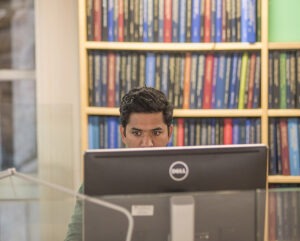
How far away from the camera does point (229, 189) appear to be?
1.10 meters

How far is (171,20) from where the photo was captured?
2211 millimetres

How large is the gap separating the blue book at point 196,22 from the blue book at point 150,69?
0.71ft

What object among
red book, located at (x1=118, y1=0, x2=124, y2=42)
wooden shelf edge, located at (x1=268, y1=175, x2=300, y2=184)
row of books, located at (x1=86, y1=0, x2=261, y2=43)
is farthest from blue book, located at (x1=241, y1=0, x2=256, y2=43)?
wooden shelf edge, located at (x1=268, y1=175, x2=300, y2=184)

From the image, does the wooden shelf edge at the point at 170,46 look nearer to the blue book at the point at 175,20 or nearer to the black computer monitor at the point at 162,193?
the blue book at the point at 175,20

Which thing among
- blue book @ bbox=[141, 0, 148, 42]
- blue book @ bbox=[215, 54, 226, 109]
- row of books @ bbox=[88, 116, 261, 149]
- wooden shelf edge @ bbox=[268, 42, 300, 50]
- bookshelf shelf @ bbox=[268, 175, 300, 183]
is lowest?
bookshelf shelf @ bbox=[268, 175, 300, 183]

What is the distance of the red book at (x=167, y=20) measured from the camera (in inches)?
86.7

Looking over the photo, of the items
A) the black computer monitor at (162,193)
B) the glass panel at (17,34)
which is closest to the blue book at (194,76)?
the glass panel at (17,34)

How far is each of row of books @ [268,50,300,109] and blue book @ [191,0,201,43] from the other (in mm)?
365

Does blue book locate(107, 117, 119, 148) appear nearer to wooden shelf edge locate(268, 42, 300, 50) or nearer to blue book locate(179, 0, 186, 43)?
blue book locate(179, 0, 186, 43)

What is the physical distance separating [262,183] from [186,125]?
118 cm

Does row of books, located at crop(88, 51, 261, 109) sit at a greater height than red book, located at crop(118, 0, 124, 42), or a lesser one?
lesser

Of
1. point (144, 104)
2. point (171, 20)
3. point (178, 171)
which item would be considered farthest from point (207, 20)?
point (178, 171)

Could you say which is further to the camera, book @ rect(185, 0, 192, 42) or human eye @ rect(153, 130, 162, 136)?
book @ rect(185, 0, 192, 42)

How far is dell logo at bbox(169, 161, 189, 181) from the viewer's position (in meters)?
1.07
